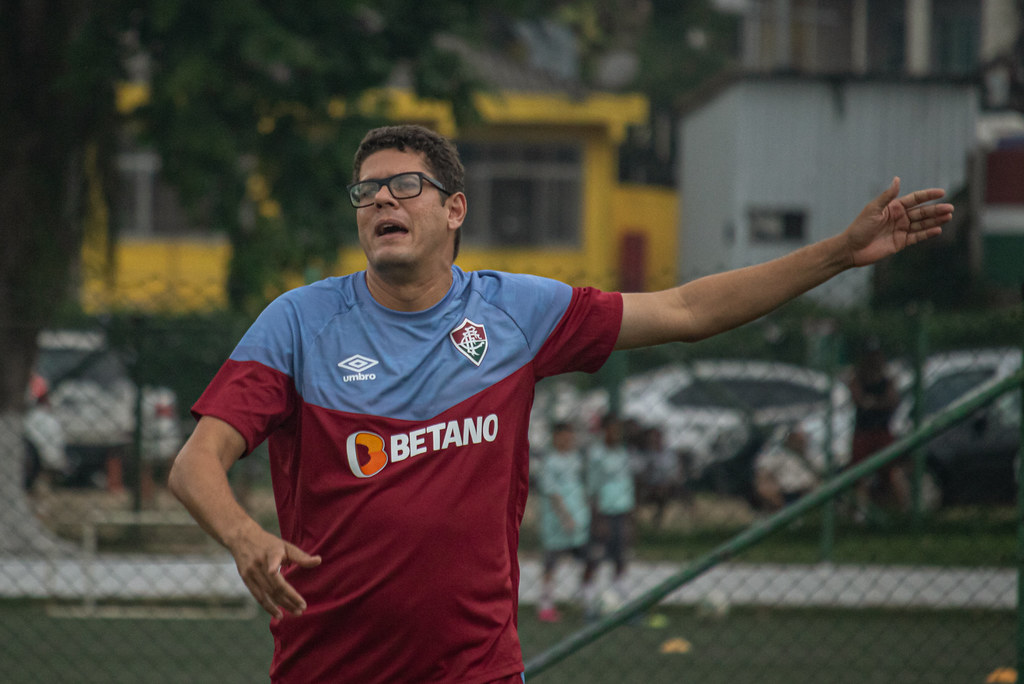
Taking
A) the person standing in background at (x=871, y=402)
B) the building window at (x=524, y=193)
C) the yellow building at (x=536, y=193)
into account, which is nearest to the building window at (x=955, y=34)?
the yellow building at (x=536, y=193)

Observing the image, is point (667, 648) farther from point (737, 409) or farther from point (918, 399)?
point (737, 409)

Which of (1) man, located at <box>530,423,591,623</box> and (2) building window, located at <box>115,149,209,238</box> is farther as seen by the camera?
(2) building window, located at <box>115,149,209,238</box>

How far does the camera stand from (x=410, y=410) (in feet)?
8.93

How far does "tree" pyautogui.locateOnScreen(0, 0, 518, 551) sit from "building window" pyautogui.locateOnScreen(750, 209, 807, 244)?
13487mm

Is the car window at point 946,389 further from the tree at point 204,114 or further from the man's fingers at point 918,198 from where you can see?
the man's fingers at point 918,198

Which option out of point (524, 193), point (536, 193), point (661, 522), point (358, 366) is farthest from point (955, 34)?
point (358, 366)

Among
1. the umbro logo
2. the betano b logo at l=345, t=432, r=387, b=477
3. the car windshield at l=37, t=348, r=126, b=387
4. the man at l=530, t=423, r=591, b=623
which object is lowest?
the man at l=530, t=423, r=591, b=623

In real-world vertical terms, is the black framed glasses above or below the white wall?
below

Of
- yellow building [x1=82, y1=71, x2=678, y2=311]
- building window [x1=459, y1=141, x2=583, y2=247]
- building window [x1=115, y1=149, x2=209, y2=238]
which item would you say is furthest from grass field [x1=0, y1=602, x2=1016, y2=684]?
building window [x1=459, y1=141, x2=583, y2=247]

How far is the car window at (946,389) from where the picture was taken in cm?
913

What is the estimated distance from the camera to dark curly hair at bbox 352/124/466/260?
114 inches

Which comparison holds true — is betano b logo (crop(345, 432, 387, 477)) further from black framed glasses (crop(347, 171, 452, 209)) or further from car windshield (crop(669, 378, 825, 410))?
car windshield (crop(669, 378, 825, 410))

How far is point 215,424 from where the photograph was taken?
2533 millimetres

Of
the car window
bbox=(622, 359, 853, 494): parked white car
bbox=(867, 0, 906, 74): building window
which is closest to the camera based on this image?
the car window
